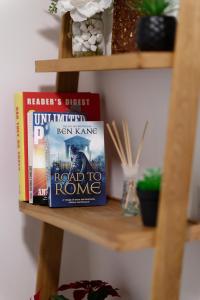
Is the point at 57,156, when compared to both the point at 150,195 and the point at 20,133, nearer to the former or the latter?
the point at 20,133

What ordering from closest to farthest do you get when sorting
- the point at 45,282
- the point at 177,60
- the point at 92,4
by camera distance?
the point at 177,60 → the point at 92,4 → the point at 45,282

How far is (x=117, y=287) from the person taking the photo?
5.70 ft

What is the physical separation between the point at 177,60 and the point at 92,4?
418 mm

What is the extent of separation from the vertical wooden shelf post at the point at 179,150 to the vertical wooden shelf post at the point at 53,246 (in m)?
0.55

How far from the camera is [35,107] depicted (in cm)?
156

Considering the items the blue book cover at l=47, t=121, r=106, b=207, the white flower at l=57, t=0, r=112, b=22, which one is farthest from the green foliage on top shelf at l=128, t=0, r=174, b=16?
the blue book cover at l=47, t=121, r=106, b=207

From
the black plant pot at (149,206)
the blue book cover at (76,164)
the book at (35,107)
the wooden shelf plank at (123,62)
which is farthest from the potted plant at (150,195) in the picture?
the book at (35,107)

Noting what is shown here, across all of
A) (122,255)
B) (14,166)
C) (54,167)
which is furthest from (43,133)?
(122,255)

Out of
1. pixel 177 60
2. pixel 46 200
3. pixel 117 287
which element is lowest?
pixel 117 287

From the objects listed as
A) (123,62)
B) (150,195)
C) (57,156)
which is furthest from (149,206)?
(57,156)

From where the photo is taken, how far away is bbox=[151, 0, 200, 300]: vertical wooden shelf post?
3.67 ft

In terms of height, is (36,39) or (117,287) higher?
(36,39)

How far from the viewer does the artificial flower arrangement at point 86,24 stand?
1.46m

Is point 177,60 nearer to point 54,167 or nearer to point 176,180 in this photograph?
point 176,180
